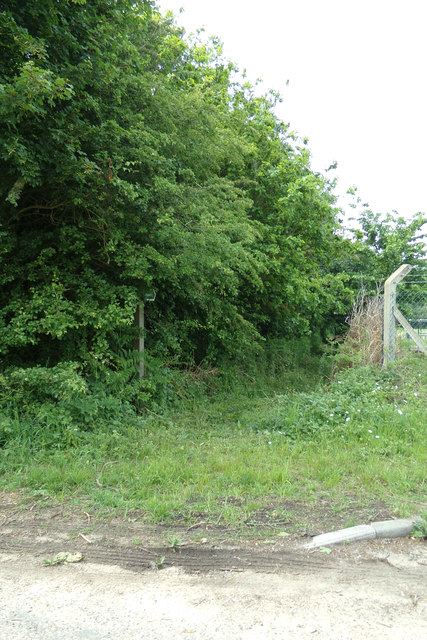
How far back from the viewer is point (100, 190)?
582cm

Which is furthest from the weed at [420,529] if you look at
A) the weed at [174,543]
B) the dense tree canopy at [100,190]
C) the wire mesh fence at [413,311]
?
the wire mesh fence at [413,311]

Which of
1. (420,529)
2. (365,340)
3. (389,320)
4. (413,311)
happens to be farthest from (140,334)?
(413,311)

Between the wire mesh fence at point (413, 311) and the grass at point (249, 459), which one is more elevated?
the wire mesh fence at point (413, 311)

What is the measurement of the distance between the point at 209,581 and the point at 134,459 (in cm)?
238

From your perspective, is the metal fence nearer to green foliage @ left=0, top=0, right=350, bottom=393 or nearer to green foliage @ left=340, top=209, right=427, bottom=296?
green foliage @ left=0, top=0, right=350, bottom=393

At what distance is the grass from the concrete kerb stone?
216mm

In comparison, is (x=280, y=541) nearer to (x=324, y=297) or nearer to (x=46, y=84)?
(x=46, y=84)

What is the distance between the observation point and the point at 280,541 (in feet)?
11.6

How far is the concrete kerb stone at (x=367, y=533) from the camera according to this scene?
3.49m

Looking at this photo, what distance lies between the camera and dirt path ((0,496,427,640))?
2555mm

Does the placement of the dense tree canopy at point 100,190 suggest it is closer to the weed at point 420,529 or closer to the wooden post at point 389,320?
the wooden post at point 389,320

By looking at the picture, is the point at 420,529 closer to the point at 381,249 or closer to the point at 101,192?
the point at 101,192

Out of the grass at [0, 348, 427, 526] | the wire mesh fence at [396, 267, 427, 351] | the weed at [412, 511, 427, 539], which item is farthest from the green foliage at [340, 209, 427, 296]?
the weed at [412, 511, 427, 539]

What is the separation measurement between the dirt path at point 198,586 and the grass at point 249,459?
40 centimetres
